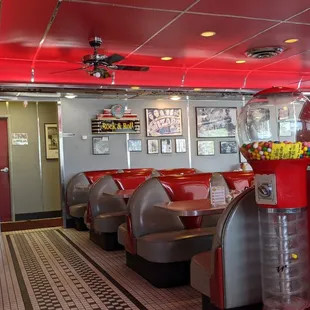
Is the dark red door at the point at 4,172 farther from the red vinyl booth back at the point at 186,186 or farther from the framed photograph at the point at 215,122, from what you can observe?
the red vinyl booth back at the point at 186,186

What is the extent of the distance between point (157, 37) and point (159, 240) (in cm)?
331

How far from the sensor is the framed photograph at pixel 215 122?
9633 mm

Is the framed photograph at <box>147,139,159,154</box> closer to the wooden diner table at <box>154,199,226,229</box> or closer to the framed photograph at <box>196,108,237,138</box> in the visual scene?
the framed photograph at <box>196,108,237,138</box>

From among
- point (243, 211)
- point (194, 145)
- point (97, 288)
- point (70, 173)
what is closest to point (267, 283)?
point (243, 211)

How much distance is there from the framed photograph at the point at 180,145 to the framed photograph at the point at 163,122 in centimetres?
16

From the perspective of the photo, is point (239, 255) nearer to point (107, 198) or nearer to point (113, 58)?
point (107, 198)

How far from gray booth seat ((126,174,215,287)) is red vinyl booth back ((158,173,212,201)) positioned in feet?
0.07

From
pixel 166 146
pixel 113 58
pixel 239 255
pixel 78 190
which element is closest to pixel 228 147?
pixel 166 146

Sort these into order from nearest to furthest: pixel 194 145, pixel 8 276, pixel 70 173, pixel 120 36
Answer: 1. pixel 8 276
2. pixel 120 36
3. pixel 70 173
4. pixel 194 145

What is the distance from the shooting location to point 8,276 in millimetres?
4945

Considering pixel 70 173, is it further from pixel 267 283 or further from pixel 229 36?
pixel 267 283

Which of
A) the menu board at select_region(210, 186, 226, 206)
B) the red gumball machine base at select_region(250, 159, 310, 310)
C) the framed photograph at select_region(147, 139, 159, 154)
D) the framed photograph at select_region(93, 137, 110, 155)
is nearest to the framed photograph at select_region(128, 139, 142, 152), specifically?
the framed photograph at select_region(147, 139, 159, 154)

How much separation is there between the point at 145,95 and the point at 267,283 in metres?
6.39

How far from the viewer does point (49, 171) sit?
9844 millimetres
